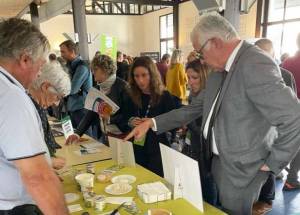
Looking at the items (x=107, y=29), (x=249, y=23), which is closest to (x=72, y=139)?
(x=249, y=23)

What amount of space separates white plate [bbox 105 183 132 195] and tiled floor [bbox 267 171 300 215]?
164 cm

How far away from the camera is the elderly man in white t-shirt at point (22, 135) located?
781mm

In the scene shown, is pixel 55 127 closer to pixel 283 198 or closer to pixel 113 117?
pixel 113 117

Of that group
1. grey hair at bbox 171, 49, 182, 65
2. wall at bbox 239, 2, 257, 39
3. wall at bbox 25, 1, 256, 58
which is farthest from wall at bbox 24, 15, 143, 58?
grey hair at bbox 171, 49, 182, 65

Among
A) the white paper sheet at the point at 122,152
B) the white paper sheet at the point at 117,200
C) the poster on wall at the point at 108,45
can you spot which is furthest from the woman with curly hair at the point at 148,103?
the poster on wall at the point at 108,45

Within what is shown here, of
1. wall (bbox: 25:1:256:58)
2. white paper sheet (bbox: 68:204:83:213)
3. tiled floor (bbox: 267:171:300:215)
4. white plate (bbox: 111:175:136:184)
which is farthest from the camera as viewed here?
wall (bbox: 25:1:256:58)

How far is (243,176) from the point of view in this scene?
1338mm

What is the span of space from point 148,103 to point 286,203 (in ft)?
5.47

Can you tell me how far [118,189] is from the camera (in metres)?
1.47

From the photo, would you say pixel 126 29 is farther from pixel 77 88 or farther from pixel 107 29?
pixel 77 88

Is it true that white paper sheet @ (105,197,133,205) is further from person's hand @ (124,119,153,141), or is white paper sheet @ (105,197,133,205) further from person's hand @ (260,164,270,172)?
person's hand @ (260,164,270,172)

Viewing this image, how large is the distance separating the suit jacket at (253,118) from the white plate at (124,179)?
0.51 meters

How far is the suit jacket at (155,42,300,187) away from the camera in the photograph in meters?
1.17

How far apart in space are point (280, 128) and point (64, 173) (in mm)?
1216
